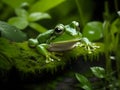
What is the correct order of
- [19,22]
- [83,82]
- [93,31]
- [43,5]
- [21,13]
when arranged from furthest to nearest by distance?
[43,5] → [21,13] → [19,22] → [93,31] → [83,82]

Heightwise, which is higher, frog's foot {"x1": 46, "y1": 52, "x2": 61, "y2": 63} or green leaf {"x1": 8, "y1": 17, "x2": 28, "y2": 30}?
green leaf {"x1": 8, "y1": 17, "x2": 28, "y2": 30}

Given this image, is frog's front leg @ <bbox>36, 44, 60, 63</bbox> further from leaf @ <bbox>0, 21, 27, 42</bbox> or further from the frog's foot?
leaf @ <bbox>0, 21, 27, 42</bbox>

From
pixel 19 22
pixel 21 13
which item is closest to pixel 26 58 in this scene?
pixel 19 22

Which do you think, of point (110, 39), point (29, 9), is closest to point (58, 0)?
point (29, 9)

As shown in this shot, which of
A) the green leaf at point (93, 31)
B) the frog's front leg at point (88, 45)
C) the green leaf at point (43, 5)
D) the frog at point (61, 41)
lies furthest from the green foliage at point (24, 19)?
the frog's front leg at point (88, 45)

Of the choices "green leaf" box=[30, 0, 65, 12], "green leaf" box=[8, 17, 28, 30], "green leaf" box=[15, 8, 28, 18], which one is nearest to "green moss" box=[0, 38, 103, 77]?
"green leaf" box=[8, 17, 28, 30]

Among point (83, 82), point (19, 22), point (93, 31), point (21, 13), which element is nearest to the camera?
point (83, 82)

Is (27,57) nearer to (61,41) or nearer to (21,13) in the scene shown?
(61,41)
